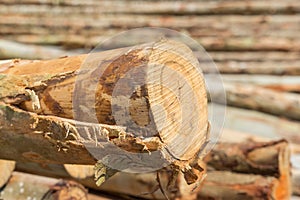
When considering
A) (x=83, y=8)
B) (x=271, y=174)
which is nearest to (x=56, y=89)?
(x=271, y=174)

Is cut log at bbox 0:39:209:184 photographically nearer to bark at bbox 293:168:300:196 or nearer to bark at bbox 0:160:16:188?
bark at bbox 0:160:16:188

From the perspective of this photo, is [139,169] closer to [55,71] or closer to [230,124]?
[55,71]

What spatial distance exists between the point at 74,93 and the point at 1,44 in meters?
3.02

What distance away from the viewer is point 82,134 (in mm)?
1880

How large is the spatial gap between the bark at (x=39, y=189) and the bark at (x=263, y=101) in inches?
101

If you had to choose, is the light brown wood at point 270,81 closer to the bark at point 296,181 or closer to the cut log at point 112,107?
the bark at point 296,181

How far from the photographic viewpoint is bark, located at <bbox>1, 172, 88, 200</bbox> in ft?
8.34

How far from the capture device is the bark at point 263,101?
4961mm

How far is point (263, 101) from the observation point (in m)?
4.97

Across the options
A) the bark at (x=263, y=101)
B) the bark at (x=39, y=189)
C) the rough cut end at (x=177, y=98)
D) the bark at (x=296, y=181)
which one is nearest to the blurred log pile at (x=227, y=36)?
the bark at (x=263, y=101)

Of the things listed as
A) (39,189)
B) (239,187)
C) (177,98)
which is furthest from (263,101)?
(177,98)

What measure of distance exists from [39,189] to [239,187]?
103 centimetres

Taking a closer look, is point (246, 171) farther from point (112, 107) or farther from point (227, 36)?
point (227, 36)

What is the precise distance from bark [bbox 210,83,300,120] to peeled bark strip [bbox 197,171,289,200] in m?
1.97
